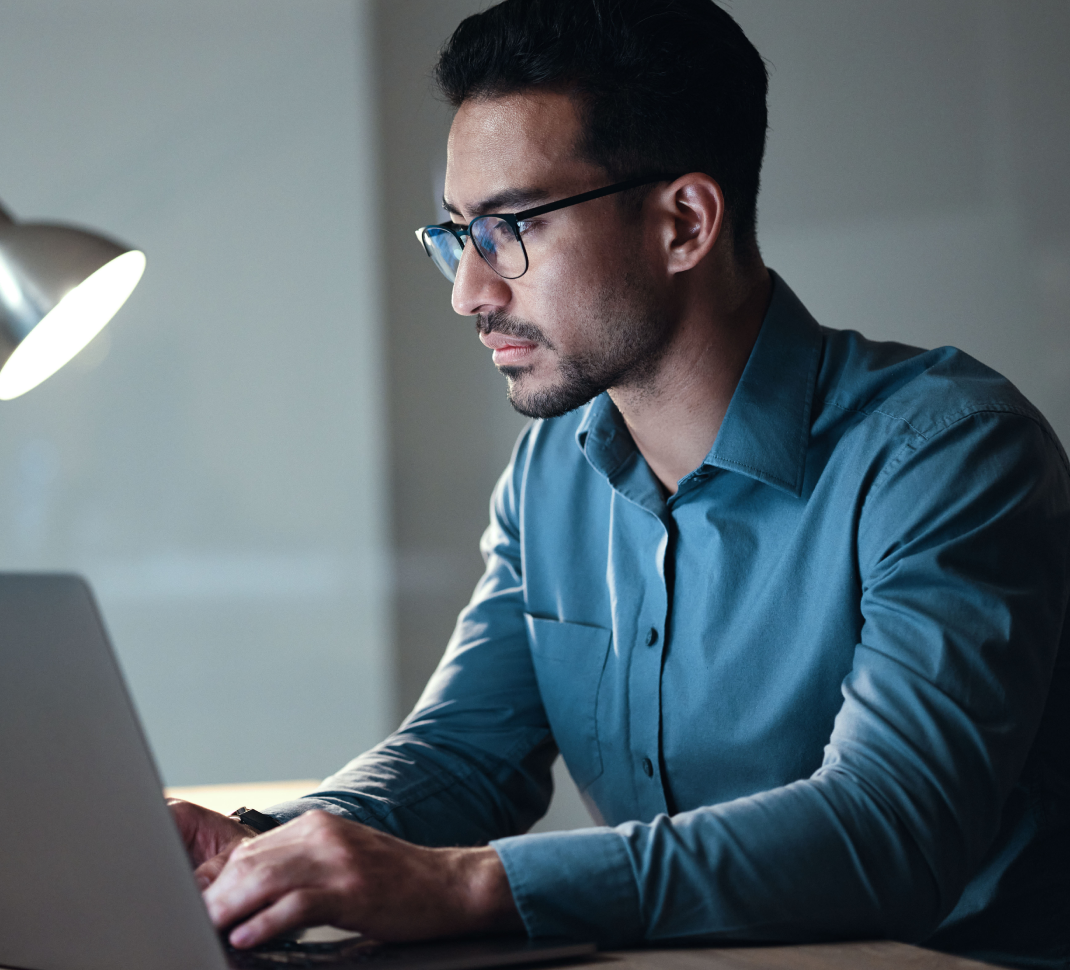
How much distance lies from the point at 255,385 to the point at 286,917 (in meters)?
2.21

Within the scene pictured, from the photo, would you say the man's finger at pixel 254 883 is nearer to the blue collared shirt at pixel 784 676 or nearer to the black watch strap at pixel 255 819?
the blue collared shirt at pixel 784 676

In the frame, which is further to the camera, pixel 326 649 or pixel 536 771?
pixel 326 649

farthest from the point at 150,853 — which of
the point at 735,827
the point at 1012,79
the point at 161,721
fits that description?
the point at 161,721

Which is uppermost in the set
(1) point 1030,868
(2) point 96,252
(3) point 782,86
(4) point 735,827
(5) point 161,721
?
(3) point 782,86

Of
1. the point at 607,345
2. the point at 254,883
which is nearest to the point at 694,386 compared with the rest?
the point at 607,345

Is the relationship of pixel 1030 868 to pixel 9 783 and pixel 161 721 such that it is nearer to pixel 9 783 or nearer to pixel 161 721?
pixel 9 783

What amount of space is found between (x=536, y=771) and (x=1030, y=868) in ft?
1.79

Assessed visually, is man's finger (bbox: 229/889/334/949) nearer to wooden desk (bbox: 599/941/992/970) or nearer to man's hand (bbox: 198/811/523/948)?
man's hand (bbox: 198/811/523/948)

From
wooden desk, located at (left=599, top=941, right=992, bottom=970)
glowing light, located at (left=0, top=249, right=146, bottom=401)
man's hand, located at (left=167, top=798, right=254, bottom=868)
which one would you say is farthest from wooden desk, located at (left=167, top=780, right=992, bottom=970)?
glowing light, located at (left=0, top=249, right=146, bottom=401)

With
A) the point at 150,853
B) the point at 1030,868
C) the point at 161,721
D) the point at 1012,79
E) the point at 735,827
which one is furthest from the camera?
the point at 161,721

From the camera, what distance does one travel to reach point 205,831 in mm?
942

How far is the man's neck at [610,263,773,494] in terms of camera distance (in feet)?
4.17

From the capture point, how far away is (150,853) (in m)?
0.62

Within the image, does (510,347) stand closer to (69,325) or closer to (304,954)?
(69,325)
